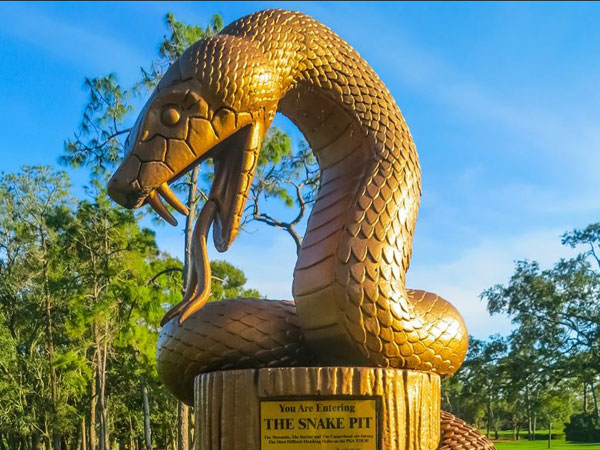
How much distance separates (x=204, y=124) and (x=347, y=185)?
0.71 meters

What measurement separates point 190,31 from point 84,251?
312 inches

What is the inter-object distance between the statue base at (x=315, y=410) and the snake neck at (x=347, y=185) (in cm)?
16

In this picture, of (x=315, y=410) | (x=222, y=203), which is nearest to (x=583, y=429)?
(x=315, y=410)

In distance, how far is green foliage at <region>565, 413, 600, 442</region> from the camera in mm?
25625

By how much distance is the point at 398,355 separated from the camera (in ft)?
8.52

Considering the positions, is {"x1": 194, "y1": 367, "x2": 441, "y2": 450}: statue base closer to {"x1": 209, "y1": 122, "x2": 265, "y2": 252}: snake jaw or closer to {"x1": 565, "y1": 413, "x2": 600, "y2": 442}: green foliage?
{"x1": 209, "y1": 122, "x2": 265, "y2": 252}: snake jaw

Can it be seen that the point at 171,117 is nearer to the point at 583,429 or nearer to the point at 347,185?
the point at 347,185

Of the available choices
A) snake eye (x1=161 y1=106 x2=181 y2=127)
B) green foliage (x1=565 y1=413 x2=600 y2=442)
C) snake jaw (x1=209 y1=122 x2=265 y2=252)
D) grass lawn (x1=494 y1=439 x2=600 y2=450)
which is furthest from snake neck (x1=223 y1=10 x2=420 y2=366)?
green foliage (x1=565 y1=413 x2=600 y2=442)

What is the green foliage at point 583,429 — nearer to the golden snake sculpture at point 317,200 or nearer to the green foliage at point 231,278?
the green foliage at point 231,278

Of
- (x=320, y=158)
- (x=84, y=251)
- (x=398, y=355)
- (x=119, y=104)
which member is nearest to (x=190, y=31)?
(x=119, y=104)

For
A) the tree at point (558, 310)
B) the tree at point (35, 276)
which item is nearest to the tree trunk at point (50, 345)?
the tree at point (35, 276)

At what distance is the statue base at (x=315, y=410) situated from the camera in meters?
2.38

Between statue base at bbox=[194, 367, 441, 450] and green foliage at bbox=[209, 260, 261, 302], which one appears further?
green foliage at bbox=[209, 260, 261, 302]

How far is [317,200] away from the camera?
9.41 ft
